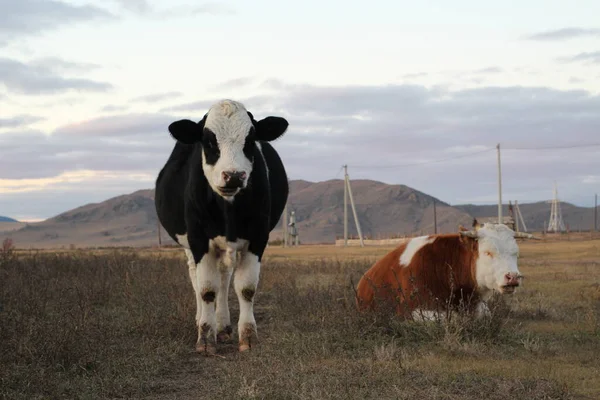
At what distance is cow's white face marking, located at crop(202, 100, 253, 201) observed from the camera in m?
8.35

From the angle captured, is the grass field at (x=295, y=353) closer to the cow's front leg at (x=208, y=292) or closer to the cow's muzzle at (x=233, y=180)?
the cow's front leg at (x=208, y=292)

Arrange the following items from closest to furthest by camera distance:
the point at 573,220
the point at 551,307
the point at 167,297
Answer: the point at 167,297, the point at 551,307, the point at 573,220

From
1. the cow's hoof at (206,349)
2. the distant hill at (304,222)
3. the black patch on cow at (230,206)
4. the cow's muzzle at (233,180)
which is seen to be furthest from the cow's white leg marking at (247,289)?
the distant hill at (304,222)

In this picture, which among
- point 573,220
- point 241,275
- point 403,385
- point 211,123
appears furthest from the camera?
point 573,220

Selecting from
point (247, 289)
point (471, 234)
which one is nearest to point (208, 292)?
point (247, 289)

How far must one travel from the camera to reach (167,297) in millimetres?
11930

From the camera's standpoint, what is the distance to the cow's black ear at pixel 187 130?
9.02 metres

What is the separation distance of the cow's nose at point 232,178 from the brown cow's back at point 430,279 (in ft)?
8.04

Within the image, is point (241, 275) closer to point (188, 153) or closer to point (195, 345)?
point (195, 345)

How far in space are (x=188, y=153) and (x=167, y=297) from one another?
8.45ft

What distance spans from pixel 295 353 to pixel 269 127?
2.70 meters

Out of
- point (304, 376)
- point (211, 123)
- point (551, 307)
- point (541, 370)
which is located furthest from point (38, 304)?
point (551, 307)

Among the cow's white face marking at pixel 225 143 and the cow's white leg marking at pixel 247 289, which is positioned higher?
the cow's white face marking at pixel 225 143

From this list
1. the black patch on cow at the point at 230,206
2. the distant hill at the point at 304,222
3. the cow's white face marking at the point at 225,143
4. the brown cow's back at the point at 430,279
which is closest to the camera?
the cow's white face marking at the point at 225,143
